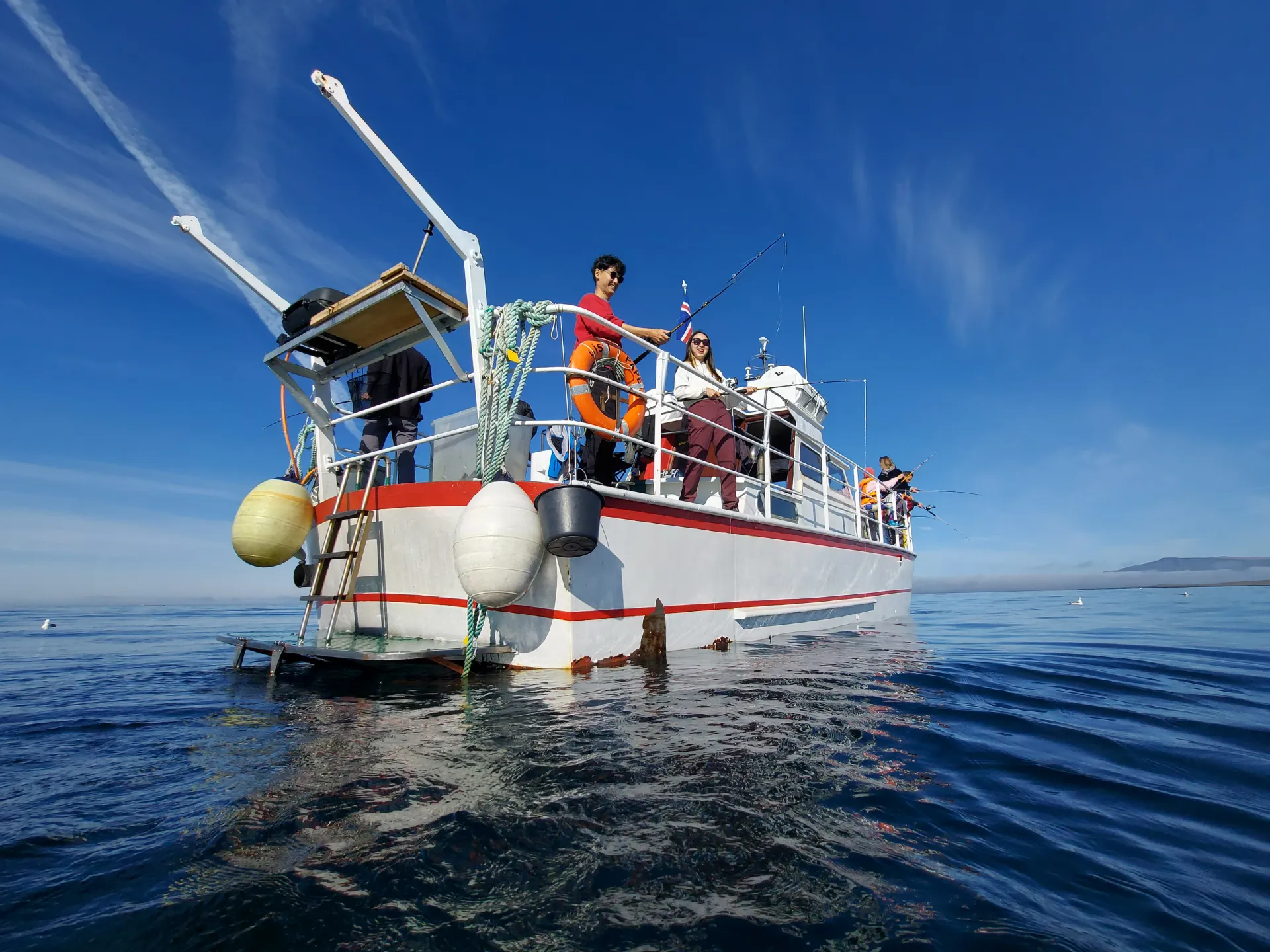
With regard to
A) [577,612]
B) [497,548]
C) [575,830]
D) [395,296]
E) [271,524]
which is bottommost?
[575,830]

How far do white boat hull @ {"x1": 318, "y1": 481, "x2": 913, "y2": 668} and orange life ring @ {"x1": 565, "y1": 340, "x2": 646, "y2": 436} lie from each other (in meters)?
0.86

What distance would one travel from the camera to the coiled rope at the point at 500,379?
466cm

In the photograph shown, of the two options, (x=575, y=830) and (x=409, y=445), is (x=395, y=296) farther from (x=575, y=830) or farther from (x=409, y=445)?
(x=575, y=830)

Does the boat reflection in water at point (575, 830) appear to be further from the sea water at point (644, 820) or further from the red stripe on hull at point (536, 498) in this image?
the red stripe on hull at point (536, 498)

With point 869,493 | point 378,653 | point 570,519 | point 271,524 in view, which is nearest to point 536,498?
point 570,519

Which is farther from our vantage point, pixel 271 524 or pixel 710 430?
pixel 710 430

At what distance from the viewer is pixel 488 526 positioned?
4.19 metres

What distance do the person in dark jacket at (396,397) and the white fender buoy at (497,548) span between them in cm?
226

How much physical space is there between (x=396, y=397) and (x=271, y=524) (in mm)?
1844

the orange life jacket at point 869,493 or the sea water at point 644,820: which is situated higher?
the orange life jacket at point 869,493

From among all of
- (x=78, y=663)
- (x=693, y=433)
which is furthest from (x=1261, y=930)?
(x=78, y=663)

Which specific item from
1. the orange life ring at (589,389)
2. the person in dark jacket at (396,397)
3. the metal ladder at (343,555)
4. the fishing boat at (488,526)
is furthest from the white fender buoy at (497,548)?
the person in dark jacket at (396,397)

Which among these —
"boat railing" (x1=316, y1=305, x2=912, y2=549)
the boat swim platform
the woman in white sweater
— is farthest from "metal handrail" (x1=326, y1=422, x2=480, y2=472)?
the woman in white sweater

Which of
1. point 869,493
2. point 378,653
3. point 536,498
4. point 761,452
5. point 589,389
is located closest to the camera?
point 378,653
